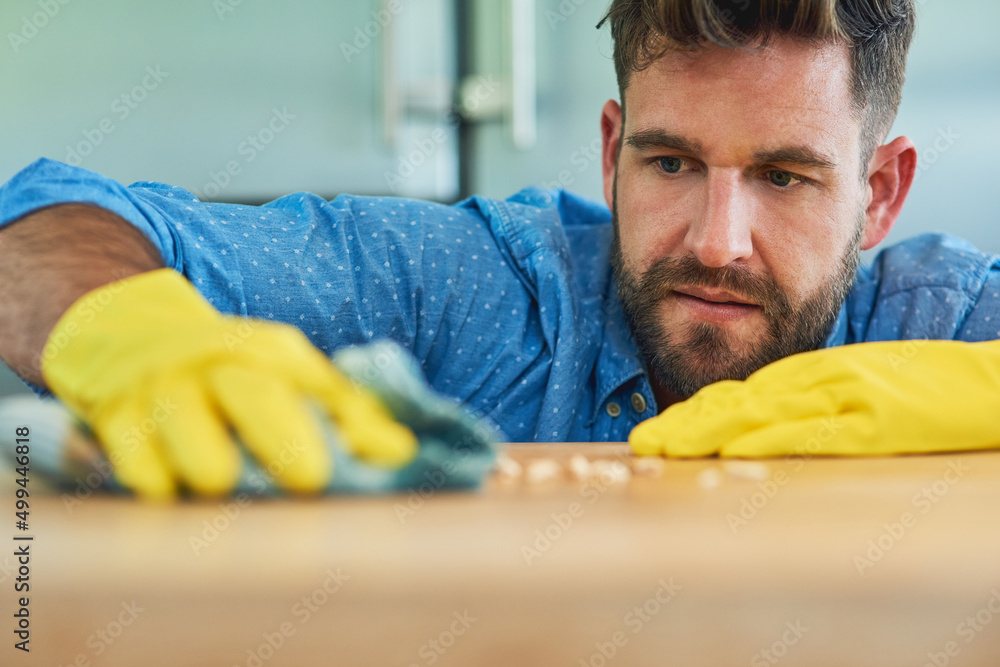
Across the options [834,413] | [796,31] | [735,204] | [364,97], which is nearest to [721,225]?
[735,204]

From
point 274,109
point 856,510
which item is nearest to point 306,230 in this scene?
point 856,510

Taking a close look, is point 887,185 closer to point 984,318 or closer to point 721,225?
point 984,318

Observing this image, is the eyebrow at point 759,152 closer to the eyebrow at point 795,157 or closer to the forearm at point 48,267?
the eyebrow at point 795,157

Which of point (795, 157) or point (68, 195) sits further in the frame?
point (795, 157)

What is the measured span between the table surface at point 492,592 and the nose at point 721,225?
506 millimetres

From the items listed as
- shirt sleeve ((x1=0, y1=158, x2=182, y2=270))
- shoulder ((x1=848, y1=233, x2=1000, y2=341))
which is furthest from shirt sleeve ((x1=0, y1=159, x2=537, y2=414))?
shoulder ((x1=848, y1=233, x2=1000, y2=341))

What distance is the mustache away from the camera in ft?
→ 2.80

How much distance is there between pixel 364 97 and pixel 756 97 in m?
1.53

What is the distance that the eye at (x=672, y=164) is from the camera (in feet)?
2.93

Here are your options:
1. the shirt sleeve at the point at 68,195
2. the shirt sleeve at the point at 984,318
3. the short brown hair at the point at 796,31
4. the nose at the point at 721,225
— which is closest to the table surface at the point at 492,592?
the shirt sleeve at the point at 68,195

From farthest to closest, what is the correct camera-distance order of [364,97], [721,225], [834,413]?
[364,97], [721,225], [834,413]

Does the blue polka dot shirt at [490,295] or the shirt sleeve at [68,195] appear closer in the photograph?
the shirt sleeve at [68,195]

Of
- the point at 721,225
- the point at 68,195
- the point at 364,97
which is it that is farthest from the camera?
the point at 364,97

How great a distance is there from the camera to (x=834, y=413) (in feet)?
1.77
